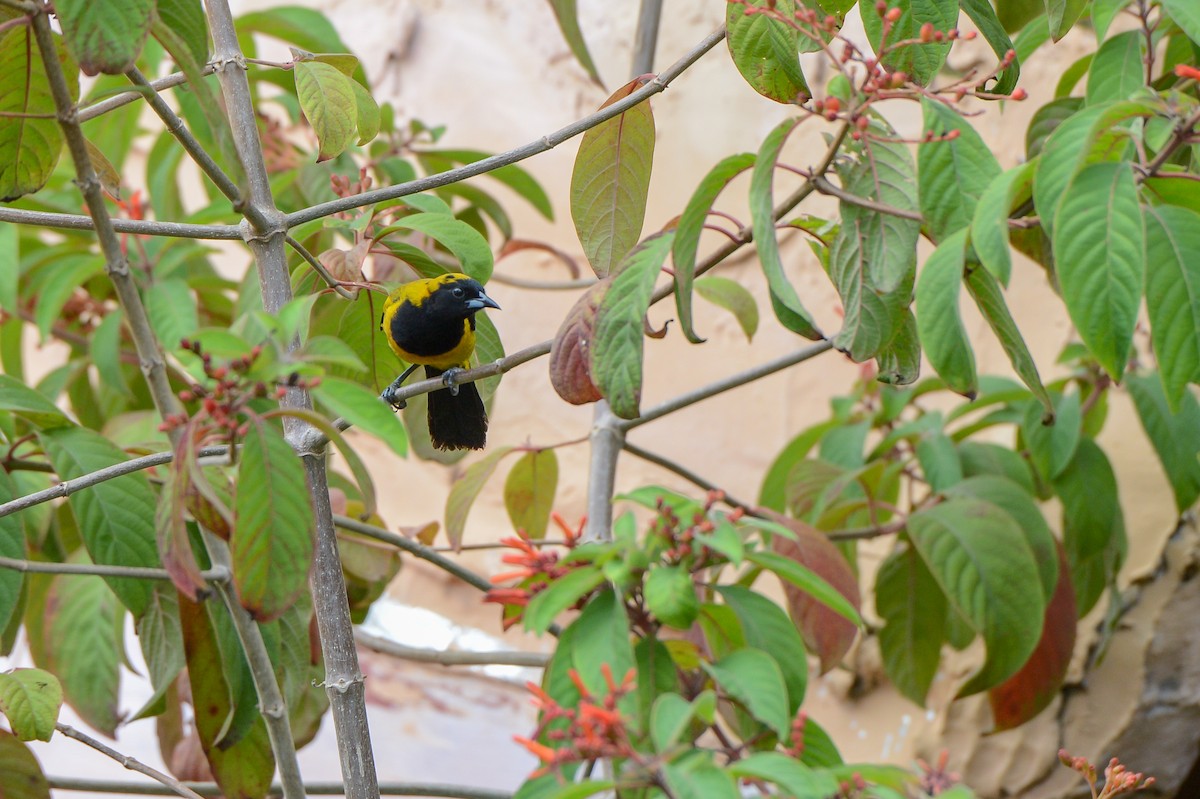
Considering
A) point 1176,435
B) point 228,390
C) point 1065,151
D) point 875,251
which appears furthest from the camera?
point 1176,435

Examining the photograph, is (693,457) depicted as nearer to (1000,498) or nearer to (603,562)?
(1000,498)

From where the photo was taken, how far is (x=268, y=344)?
0.88 metres

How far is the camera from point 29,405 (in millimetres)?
1395

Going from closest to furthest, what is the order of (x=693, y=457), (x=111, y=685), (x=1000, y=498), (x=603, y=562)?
(x=603, y=562), (x=111, y=685), (x=1000, y=498), (x=693, y=457)

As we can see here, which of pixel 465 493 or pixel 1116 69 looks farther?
pixel 465 493

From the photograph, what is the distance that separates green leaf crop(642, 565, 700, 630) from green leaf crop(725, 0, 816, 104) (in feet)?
1.58

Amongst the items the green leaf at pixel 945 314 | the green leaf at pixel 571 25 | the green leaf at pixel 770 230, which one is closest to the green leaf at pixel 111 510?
the green leaf at pixel 770 230

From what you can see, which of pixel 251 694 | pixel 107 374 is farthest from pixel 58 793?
pixel 251 694

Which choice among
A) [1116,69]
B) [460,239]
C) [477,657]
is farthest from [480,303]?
[1116,69]

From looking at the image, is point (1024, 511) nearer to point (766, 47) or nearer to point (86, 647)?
point (766, 47)

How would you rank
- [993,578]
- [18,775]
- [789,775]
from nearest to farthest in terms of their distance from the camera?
[789,775] < [18,775] < [993,578]

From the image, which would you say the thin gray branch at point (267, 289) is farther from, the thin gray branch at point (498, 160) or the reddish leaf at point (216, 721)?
the reddish leaf at point (216, 721)

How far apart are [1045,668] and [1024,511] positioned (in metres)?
0.39

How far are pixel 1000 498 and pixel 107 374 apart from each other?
5.66 feet
